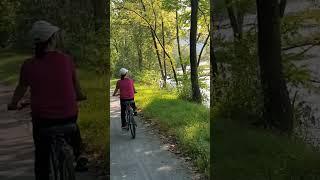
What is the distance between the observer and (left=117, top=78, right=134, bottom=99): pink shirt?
9680 millimetres

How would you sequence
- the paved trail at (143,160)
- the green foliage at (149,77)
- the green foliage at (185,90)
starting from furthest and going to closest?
the green foliage at (149,77)
the green foliage at (185,90)
the paved trail at (143,160)

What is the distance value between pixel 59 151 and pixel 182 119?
26.6 ft

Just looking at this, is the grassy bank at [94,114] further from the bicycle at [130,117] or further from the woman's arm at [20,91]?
the bicycle at [130,117]

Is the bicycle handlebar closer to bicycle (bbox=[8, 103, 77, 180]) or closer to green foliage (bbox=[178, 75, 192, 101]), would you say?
bicycle (bbox=[8, 103, 77, 180])

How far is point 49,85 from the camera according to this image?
4066mm

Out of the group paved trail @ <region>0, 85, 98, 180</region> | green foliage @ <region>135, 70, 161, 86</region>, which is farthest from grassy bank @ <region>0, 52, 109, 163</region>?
green foliage @ <region>135, 70, 161, 86</region>

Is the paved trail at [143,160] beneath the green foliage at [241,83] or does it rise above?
beneath

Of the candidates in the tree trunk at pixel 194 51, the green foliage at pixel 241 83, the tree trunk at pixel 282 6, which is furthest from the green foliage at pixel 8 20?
the tree trunk at pixel 194 51

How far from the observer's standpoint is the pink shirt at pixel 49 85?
405 centimetres

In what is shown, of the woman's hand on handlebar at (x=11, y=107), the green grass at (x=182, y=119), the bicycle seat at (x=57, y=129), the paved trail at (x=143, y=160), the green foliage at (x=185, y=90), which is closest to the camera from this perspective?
the bicycle seat at (x=57, y=129)

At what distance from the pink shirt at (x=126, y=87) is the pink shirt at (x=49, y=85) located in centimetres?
543

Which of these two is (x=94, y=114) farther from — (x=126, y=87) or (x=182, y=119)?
(x=182, y=119)

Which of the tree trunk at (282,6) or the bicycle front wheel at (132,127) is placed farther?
the bicycle front wheel at (132,127)

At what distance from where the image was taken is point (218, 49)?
5.16 m
